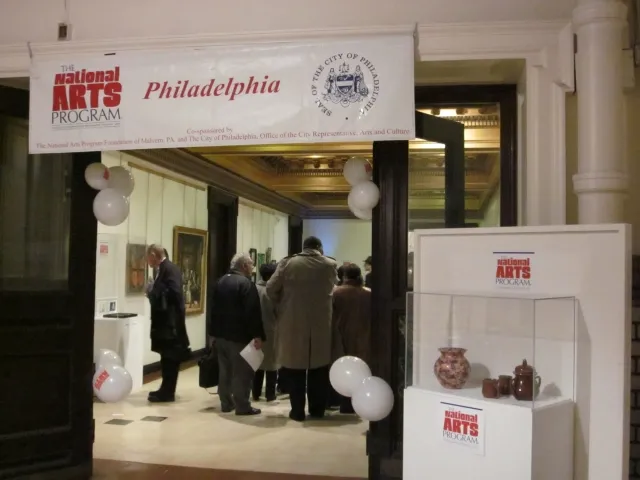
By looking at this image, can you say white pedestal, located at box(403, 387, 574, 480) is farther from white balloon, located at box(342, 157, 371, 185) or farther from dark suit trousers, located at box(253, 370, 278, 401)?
dark suit trousers, located at box(253, 370, 278, 401)

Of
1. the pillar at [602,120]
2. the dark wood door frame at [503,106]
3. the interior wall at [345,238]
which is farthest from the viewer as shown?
the interior wall at [345,238]

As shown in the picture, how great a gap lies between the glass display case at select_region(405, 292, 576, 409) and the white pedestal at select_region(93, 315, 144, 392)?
4037 millimetres

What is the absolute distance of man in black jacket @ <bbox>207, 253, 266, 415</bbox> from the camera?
17.3 feet

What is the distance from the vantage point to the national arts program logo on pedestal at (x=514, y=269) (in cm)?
244

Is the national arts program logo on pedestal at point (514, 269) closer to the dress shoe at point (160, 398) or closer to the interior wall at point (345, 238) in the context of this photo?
the dress shoe at point (160, 398)

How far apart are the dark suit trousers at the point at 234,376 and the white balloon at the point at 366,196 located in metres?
2.40

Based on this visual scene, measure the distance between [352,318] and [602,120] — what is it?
308 cm

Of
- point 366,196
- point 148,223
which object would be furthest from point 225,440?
point 148,223

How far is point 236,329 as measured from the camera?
5.29m

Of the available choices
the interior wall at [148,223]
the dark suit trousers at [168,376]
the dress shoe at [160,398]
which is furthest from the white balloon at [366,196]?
the interior wall at [148,223]

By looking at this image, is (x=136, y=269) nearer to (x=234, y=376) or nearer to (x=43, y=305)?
(x=234, y=376)

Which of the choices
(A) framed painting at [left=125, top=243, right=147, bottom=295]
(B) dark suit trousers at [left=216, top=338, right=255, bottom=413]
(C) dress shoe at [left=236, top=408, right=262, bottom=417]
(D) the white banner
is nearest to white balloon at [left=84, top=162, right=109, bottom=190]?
(D) the white banner

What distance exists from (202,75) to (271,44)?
0.37 m

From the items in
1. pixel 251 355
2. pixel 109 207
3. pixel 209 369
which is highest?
pixel 109 207
